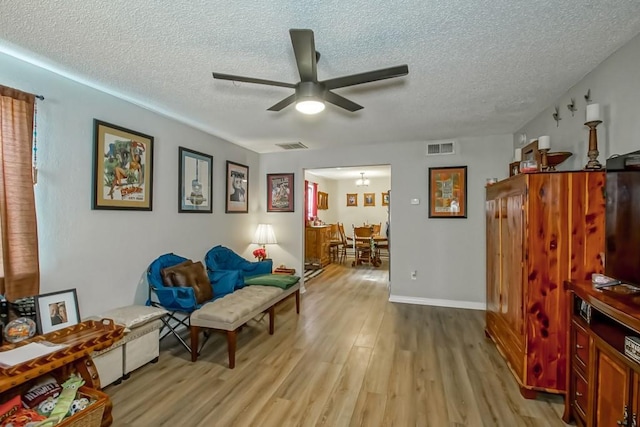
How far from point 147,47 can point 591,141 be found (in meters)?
3.15

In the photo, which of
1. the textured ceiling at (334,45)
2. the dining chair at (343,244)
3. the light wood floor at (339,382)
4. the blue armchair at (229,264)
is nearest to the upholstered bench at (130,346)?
the light wood floor at (339,382)

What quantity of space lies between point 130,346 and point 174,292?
0.55 metres

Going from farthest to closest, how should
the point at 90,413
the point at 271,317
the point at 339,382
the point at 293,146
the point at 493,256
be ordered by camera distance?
the point at 293,146, the point at 271,317, the point at 493,256, the point at 339,382, the point at 90,413

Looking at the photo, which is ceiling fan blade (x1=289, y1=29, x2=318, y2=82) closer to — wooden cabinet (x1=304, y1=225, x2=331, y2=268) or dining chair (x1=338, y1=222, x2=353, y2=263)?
wooden cabinet (x1=304, y1=225, x2=331, y2=268)

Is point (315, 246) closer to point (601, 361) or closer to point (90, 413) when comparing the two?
point (90, 413)

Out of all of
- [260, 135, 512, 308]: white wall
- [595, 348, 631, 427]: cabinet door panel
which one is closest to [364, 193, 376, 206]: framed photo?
[260, 135, 512, 308]: white wall

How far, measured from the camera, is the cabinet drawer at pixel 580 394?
180 centimetres

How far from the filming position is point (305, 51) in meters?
1.64

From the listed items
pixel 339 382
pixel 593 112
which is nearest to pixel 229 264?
pixel 339 382

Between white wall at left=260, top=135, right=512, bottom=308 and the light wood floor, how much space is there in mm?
764

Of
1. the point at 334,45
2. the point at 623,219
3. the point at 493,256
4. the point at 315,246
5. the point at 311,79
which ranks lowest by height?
the point at 315,246

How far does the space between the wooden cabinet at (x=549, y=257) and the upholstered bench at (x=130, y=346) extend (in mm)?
3063

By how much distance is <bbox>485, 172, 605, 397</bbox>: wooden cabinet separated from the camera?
210 centimetres

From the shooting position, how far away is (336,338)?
11.0ft
